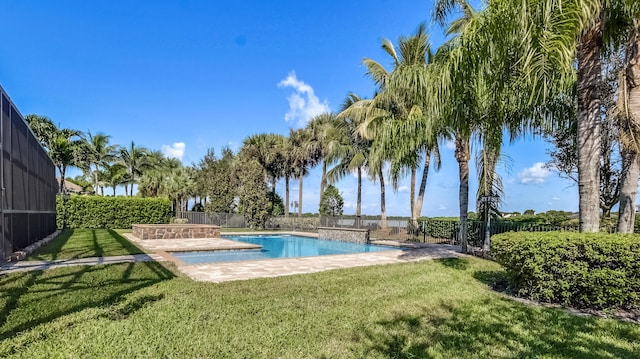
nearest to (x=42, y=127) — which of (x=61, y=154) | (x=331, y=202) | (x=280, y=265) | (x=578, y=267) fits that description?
(x=61, y=154)

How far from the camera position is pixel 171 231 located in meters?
16.0

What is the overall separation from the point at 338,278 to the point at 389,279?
1019 mm

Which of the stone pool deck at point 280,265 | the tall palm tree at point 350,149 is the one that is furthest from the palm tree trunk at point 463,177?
the tall palm tree at point 350,149

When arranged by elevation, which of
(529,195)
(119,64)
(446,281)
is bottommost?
(446,281)

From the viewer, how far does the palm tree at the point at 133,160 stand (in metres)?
35.1

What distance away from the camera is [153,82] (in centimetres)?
1984

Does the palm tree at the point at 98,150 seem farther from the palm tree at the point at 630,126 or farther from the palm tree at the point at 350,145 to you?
the palm tree at the point at 630,126

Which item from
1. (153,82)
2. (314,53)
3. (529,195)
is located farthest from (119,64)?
(529,195)

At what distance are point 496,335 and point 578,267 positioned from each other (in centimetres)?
209

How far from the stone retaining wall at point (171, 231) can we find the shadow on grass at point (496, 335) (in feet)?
45.7

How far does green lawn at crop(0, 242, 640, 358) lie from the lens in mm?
3305

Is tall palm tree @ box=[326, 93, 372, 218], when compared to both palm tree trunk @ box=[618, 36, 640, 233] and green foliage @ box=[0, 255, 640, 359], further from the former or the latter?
green foliage @ box=[0, 255, 640, 359]

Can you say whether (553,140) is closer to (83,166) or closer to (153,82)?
(153,82)

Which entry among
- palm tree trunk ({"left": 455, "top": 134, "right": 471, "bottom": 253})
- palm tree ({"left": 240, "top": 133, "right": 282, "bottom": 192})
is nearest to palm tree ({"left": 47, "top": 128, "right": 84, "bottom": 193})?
palm tree ({"left": 240, "top": 133, "right": 282, "bottom": 192})
